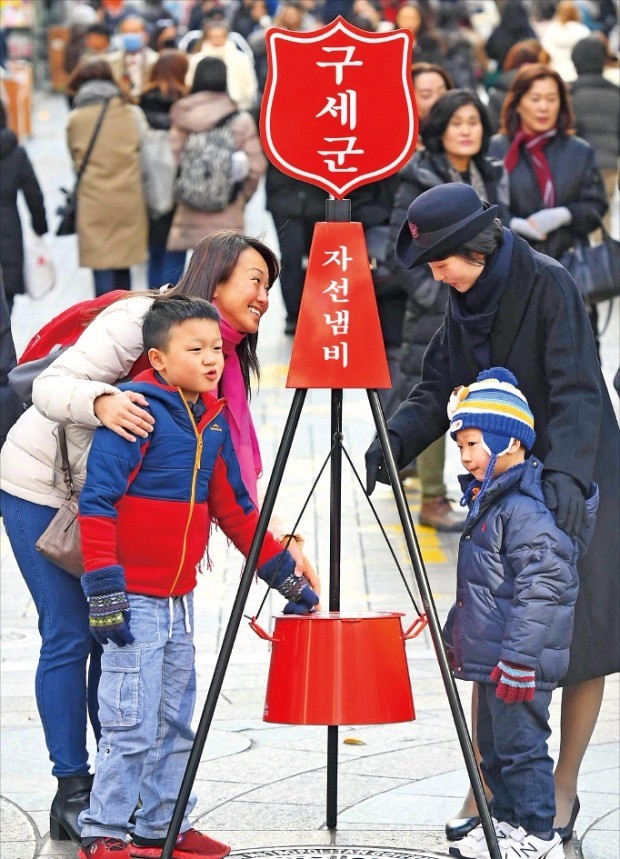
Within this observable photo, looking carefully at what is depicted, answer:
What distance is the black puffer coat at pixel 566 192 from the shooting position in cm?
853

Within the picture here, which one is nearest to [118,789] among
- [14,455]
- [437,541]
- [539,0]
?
[14,455]

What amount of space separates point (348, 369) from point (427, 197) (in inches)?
19.9

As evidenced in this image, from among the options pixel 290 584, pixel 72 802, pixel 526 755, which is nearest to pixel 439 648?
pixel 526 755

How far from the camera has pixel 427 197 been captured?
441cm

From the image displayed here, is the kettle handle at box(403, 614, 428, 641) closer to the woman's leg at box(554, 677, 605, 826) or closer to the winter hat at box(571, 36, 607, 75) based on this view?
the woman's leg at box(554, 677, 605, 826)

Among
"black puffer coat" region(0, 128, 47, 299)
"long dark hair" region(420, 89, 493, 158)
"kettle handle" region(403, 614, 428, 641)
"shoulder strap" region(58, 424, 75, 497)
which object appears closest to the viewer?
"kettle handle" region(403, 614, 428, 641)

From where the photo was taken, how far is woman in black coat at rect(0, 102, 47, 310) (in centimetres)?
989

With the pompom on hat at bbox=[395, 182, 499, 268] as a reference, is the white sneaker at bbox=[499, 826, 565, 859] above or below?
below

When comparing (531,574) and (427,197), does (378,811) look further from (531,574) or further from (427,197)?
(427,197)

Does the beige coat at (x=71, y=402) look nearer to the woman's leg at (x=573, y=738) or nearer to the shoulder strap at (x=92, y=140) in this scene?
the woman's leg at (x=573, y=738)

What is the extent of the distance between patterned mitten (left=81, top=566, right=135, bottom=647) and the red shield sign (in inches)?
47.4

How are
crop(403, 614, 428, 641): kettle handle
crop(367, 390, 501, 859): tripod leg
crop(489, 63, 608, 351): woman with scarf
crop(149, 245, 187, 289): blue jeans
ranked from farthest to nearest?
crop(149, 245, 187, 289): blue jeans, crop(489, 63, 608, 351): woman with scarf, crop(403, 614, 428, 641): kettle handle, crop(367, 390, 501, 859): tripod leg

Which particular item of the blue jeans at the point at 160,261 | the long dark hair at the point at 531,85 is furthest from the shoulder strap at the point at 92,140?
the long dark hair at the point at 531,85

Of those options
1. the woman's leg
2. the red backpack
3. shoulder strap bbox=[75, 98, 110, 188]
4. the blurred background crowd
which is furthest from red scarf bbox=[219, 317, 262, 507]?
shoulder strap bbox=[75, 98, 110, 188]
